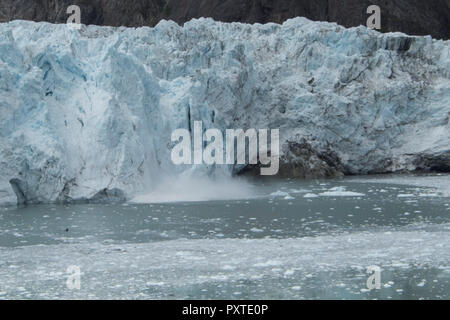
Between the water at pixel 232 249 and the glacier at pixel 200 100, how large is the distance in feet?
3.29

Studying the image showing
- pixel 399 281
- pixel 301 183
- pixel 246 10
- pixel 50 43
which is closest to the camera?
pixel 399 281

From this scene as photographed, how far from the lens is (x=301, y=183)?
50.4 feet

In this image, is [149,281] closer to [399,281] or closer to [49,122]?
[399,281]

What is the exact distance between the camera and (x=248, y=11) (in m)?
33.2

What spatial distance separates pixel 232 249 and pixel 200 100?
8.15 meters

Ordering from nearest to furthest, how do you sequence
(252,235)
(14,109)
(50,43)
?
(252,235) → (14,109) → (50,43)

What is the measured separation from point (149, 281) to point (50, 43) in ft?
27.0

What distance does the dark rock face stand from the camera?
33.0 meters

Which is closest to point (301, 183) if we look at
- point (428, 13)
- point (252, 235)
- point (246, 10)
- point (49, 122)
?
point (49, 122)

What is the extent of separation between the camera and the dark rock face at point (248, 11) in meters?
33.0

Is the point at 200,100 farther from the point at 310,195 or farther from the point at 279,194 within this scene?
the point at 310,195

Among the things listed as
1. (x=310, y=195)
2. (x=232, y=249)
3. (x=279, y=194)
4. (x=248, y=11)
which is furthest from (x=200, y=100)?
(x=248, y=11)
